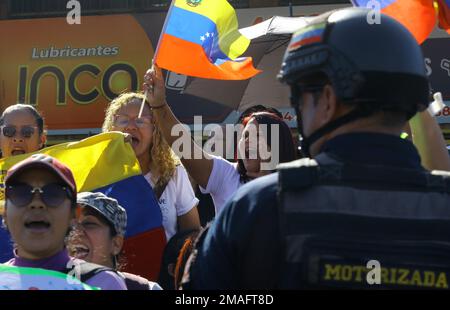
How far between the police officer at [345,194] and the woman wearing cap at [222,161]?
2141 mm

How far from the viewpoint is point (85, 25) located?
33.8 ft

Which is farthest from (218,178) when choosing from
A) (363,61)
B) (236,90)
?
(236,90)

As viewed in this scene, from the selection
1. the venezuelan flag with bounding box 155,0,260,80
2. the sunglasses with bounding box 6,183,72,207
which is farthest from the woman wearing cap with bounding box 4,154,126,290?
the venezuelan flag with bounding box 155,0,260,80

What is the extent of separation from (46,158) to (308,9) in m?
7.61

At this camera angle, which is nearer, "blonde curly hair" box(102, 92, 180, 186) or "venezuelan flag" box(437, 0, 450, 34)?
"venezuelan flag" box(437, 0, 450, 34)

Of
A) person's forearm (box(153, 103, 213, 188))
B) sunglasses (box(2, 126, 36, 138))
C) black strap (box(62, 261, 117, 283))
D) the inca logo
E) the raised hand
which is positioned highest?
the inca logo

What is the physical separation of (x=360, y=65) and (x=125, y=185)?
2594 millimetres

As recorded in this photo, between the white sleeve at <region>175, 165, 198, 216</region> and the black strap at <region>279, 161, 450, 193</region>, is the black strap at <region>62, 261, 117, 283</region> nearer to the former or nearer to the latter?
the black strap at <region>279, 161, 450, 193</region>

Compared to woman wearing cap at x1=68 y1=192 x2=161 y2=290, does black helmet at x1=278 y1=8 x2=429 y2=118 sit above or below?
above

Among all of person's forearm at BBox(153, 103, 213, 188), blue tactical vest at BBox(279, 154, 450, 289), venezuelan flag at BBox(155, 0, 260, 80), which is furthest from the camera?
venezuelan flag at BBox(155, 0, 260, 80)

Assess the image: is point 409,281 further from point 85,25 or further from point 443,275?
point 85,25

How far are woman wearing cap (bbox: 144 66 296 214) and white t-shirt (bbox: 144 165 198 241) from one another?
21 centimetres

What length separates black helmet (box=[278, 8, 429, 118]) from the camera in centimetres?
201

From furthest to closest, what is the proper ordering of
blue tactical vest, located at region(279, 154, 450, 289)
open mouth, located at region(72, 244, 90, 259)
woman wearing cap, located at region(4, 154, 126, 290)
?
1. open mouth, located at region(72, 244, 90, 259)
2. woman wearing cap, located at region(4, 154, 126, 290)
3. blue tactical vest, located at region(279, 154, 450, 289)
